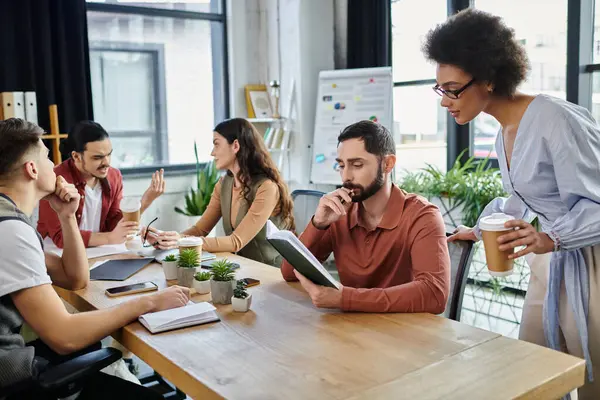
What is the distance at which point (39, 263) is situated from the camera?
5.00 feet

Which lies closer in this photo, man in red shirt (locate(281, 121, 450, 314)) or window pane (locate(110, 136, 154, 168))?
man in red shirt (locate(281, 121, 450, 314))

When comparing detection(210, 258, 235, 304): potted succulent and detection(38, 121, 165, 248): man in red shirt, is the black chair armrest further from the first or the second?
detection(38, 121, 165, 248): man in red shirt

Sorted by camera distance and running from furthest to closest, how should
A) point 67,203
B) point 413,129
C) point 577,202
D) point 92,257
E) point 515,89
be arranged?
1. point 413,129
2. point 92,257
3. point 67,203
4. point 515,89
5. point 577,202

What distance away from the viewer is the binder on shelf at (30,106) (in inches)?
164

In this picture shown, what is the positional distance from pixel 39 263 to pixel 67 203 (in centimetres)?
57

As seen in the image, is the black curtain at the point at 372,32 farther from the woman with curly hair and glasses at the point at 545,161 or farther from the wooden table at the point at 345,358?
the wooden table at the point at 345,358

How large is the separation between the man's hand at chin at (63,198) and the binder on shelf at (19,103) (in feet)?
7.79

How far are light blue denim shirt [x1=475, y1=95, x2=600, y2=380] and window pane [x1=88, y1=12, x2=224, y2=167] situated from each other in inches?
153

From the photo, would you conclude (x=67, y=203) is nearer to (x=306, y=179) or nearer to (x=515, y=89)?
(x=515, y=89)

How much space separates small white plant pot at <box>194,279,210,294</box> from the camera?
194 centimetres

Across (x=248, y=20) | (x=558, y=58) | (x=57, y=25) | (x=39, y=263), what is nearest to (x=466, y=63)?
(x=39, y=263)

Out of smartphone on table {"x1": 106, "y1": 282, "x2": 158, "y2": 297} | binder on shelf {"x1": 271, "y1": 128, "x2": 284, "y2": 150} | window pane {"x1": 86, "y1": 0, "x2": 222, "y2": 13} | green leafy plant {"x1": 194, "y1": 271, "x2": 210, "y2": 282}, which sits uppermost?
window pane {"x1": 86, "y1": 0, "x2": 222, "y2": 13}

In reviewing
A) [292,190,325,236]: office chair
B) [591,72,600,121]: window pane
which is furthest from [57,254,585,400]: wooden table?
[591,72,600,121]: window pane

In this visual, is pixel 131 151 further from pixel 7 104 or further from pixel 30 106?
pixel 7 104
